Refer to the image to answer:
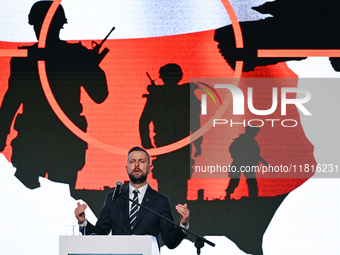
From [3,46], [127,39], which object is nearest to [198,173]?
[127,39]

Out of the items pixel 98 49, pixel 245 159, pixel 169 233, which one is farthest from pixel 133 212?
pixel 98 49

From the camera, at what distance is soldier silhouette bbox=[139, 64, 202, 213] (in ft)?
16.6

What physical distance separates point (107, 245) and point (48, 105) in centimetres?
247

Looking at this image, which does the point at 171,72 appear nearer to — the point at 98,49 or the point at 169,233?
the point at 98,49

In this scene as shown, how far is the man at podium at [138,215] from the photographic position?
383 cm

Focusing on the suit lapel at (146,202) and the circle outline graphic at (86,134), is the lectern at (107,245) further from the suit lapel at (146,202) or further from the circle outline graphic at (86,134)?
the circle outline graphic at (86,134)

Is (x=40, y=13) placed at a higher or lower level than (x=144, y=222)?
higher

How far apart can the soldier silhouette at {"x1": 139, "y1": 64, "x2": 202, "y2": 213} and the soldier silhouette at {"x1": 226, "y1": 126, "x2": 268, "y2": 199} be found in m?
0.33

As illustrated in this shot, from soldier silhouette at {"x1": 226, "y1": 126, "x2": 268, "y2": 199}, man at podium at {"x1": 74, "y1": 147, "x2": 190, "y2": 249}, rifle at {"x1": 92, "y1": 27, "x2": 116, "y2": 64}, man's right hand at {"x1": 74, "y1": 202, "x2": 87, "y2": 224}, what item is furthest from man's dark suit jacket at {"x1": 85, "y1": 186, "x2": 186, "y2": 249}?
A: rifle at {"x1": 92, "y1": 27, "x2": 116, "y2": 64}

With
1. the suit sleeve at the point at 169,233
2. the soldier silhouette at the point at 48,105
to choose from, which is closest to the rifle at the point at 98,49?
the soldier silhouette at the point at 48,105

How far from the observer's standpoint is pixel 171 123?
16.7ft

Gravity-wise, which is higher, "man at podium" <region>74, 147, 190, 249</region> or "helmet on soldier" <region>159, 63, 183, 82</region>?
"helmet on soldier" <region>159, 63, 183, 82</region>

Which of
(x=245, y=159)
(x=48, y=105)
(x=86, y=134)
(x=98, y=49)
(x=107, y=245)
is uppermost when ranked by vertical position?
(x=98, y=49)

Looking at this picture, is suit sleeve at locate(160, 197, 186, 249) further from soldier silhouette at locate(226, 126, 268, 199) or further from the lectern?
soldier silhouette at locate(226, 126, 268, 199)
